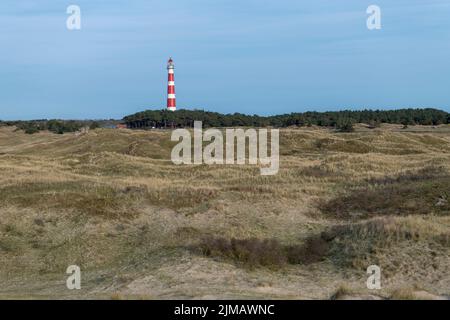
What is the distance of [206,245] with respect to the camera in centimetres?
2202

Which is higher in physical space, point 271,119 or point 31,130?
point 271,119

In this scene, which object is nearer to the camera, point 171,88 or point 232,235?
point 232,235

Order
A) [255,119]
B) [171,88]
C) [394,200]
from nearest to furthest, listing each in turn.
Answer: [394,200]
[171,88]
[255,119]

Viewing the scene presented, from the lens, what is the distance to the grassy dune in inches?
745

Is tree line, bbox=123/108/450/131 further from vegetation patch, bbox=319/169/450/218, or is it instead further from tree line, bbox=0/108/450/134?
vegetation patch, bbox=319/169/450/218

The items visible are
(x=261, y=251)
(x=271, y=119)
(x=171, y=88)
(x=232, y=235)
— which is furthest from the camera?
(x=271, y=119)

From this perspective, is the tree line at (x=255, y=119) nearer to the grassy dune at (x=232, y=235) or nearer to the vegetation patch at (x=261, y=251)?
the grassy dune at (x=232, y=235)

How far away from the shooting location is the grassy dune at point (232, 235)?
62.1ft

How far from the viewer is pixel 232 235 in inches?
947

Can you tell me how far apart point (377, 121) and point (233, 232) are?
99.6 meters

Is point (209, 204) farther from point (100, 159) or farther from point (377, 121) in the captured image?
point (377, 121)

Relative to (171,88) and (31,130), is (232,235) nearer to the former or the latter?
(171,88)

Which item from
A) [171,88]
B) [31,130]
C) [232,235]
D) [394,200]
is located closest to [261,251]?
[232,235]

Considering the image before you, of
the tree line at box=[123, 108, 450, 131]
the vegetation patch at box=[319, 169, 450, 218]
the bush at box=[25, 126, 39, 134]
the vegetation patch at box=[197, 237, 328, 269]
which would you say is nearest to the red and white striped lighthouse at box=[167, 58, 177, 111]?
the tree line at box=[123, 108, 450, 131]
